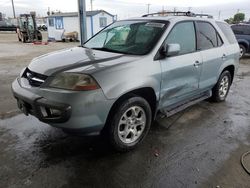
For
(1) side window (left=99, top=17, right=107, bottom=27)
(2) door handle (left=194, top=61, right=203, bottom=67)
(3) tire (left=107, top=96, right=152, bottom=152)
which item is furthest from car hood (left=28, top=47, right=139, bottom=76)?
(1) side window (left=99, top=17, right=107, bottom=27)

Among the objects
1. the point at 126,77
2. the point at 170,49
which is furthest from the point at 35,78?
the point at 170,49

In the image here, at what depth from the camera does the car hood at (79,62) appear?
2805 mm

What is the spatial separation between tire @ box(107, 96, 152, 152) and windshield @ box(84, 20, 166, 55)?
73 centimetres

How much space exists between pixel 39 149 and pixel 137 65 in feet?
5.63

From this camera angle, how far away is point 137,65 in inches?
117

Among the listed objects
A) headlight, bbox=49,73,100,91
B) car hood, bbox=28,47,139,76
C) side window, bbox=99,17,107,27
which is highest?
car hood, bbox=28,47,139,76

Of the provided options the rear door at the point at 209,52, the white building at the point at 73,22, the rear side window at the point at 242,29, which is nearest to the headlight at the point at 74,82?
the rear door at the point at 209,52

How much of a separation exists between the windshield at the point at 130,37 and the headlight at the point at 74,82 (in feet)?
3.08

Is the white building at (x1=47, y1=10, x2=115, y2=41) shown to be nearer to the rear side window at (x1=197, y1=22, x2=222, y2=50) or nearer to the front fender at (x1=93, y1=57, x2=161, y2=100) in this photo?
the rear side window at (x1=197, y1=22, x2=222, y2=50)

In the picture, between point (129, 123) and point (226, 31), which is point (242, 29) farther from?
point (129, 123)

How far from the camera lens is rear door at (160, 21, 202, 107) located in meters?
3.41

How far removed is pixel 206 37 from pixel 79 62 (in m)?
2.45

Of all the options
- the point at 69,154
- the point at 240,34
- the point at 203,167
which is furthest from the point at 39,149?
the point at 240,34

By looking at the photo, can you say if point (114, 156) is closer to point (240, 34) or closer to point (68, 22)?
point (240, 34)
